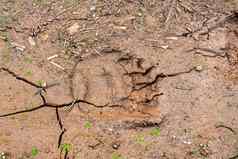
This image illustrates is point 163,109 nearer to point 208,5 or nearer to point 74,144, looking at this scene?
point 74,144

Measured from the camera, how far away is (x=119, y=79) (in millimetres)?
3771

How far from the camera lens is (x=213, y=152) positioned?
3.44 m

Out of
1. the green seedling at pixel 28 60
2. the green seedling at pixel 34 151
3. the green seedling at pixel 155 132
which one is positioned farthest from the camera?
the green seedling at pixel 28 60

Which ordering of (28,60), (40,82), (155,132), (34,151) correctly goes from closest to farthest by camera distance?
(34,151)
(155,132)
(40,82)
(28,60)

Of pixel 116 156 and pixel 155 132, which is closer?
pixel 116 156

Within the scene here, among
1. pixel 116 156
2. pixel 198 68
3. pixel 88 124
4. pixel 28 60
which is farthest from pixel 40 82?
pixel 198 68

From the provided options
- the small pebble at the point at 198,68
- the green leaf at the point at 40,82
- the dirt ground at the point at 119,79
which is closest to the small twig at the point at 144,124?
the dirt ground at the point at 119,79

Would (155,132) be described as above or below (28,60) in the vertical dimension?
below

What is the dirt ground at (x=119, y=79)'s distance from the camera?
11.4 feet

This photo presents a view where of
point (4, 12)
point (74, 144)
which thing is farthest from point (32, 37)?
point (74, 144)

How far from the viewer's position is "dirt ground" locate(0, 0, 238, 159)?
3.47 metres

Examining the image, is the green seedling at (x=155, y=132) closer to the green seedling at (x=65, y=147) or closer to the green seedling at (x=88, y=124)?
the green seedling at (x=88, y=124)

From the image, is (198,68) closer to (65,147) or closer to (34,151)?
(65,147)

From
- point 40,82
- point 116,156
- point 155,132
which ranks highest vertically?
point 40,82
